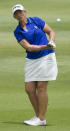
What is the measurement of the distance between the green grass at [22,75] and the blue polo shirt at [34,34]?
1.03 m

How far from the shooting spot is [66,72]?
1273 centimetres

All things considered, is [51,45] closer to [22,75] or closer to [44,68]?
[44,68]

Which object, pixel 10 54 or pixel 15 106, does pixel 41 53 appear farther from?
pixel 10 54

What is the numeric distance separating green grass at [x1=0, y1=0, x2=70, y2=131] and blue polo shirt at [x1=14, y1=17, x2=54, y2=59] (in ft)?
3.38

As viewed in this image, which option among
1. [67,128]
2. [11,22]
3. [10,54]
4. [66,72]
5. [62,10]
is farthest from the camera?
[62,10]

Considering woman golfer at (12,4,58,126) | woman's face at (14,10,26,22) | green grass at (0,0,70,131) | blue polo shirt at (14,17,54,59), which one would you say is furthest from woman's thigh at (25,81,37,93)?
woman's face at (14,10,26,22)

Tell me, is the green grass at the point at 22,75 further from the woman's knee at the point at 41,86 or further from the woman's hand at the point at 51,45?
the woman's hand at the point at 51,45

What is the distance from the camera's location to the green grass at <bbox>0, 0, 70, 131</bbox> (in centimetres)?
939

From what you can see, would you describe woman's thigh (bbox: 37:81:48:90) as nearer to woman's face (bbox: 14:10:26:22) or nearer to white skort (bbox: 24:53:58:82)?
white skort (bbox: 24:53:58:82)

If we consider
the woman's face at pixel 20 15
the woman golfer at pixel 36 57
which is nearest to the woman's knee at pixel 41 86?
the woman golfer at pixel 36 57

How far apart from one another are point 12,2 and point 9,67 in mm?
7707

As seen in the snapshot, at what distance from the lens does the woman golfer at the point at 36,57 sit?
8828 millimetres

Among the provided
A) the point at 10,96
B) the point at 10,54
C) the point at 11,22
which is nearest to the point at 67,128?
the point at 10,96

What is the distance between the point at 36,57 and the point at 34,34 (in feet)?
1.08
